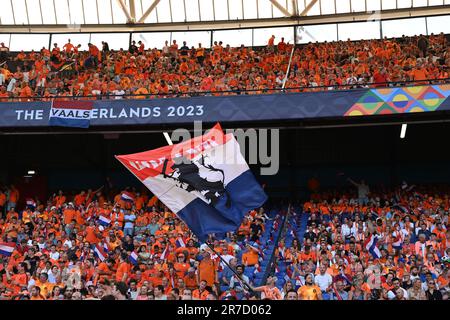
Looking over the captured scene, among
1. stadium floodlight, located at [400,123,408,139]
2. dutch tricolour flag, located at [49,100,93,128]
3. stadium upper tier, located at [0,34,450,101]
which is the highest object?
stadium upper tier, located at [0,34,450,101]

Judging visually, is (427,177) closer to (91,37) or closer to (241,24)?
(241,24)

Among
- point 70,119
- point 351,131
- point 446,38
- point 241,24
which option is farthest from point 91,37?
point 446,38

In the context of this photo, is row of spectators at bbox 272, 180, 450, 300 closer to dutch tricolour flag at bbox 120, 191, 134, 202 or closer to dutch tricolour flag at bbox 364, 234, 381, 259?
dutch tricolour flag at bbox 364, 234, 381, 259

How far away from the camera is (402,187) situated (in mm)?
25266

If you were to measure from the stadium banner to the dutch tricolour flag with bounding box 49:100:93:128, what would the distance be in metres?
0.23

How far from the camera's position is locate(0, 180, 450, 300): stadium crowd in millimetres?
15695

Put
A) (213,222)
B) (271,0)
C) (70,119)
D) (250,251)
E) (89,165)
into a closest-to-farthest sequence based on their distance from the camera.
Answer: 1. (213,222)
2. (250,251)
3. (70,119)
4. (89,165)
5. (271,0)

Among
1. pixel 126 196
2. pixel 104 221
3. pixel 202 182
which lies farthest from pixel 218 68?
pixel 202 182

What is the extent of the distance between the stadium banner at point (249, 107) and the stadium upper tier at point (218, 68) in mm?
330

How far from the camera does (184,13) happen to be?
1284 inches

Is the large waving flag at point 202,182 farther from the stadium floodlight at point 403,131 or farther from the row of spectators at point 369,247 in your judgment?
the stadium floodlight at point 403,131

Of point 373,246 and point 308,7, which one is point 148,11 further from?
point 373,246

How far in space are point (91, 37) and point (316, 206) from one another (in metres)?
14.6

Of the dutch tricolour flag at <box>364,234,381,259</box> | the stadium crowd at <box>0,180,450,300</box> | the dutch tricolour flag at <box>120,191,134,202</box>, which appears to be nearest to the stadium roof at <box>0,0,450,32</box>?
the stadium crowd at <box>0,180,450,300</box>
